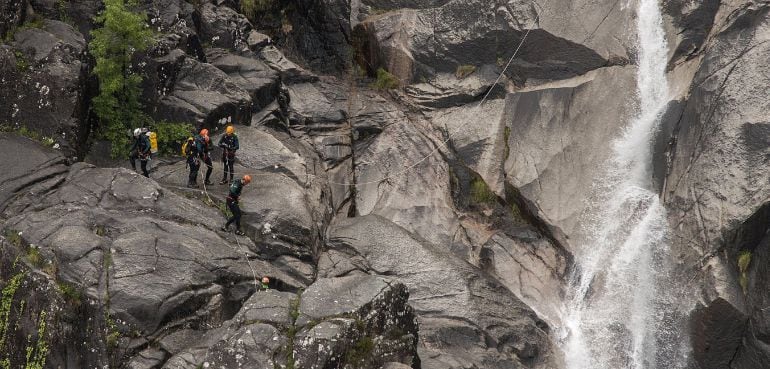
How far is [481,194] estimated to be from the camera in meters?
26.0

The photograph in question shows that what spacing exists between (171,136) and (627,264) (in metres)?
14.9

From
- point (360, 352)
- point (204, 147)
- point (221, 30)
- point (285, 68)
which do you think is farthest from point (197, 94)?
point (360, 352)

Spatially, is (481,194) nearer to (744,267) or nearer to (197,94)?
(744,267)

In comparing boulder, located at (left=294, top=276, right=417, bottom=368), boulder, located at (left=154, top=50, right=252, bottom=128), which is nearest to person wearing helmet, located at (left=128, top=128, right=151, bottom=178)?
boulder, located at (left=154, top=50, right=252, bottom=128)

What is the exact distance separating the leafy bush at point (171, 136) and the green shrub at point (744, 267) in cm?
1688

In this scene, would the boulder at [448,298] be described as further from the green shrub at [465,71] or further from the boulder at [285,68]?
the boulder at [285,68]

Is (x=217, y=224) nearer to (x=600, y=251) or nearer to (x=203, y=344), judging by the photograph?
(x=203, y=344)

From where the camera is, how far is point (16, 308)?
17.4m

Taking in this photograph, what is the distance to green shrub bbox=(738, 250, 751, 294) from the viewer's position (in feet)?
68.7

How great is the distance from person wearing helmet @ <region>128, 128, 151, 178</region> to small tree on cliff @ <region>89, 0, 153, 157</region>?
1853mm

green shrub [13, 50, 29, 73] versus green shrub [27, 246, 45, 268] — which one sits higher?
green shrub [13, 50, 29, 73]

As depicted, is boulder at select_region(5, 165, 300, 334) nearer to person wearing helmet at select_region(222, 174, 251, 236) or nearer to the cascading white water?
person wearing helmet at select_region(222, 174, 251, 236)

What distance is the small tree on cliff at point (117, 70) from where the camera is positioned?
907 inches

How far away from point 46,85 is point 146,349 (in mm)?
9587
